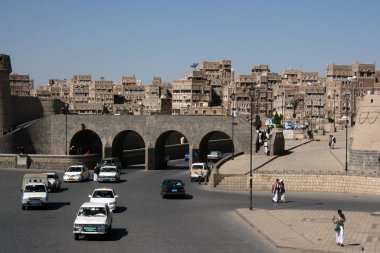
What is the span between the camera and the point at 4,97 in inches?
2574

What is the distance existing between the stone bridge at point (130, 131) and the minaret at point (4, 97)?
2.35 meters

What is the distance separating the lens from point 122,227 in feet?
87.1

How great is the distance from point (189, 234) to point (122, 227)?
308 cm

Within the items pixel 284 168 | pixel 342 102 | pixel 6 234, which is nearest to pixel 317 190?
pixel 284 168

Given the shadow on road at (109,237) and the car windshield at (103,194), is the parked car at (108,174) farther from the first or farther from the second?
the shadow on road at (109,237)

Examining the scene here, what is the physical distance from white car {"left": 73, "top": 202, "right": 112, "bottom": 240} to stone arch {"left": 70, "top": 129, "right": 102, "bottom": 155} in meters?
40.0

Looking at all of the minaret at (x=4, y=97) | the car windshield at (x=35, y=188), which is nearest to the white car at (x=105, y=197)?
the car windshield at (x=35, y=188)

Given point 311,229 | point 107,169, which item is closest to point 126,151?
point 107,169

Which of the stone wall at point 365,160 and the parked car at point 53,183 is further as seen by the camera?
the stone wall at point 365,160

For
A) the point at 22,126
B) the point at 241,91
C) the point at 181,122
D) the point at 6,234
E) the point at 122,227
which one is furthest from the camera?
the point at 241,91

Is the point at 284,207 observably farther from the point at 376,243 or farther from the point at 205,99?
the point at 205,99

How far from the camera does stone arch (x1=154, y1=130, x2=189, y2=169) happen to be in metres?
62.2

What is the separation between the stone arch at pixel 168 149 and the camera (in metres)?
62.2

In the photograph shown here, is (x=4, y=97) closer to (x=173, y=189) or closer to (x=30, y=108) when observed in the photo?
(x=30, y=108)
